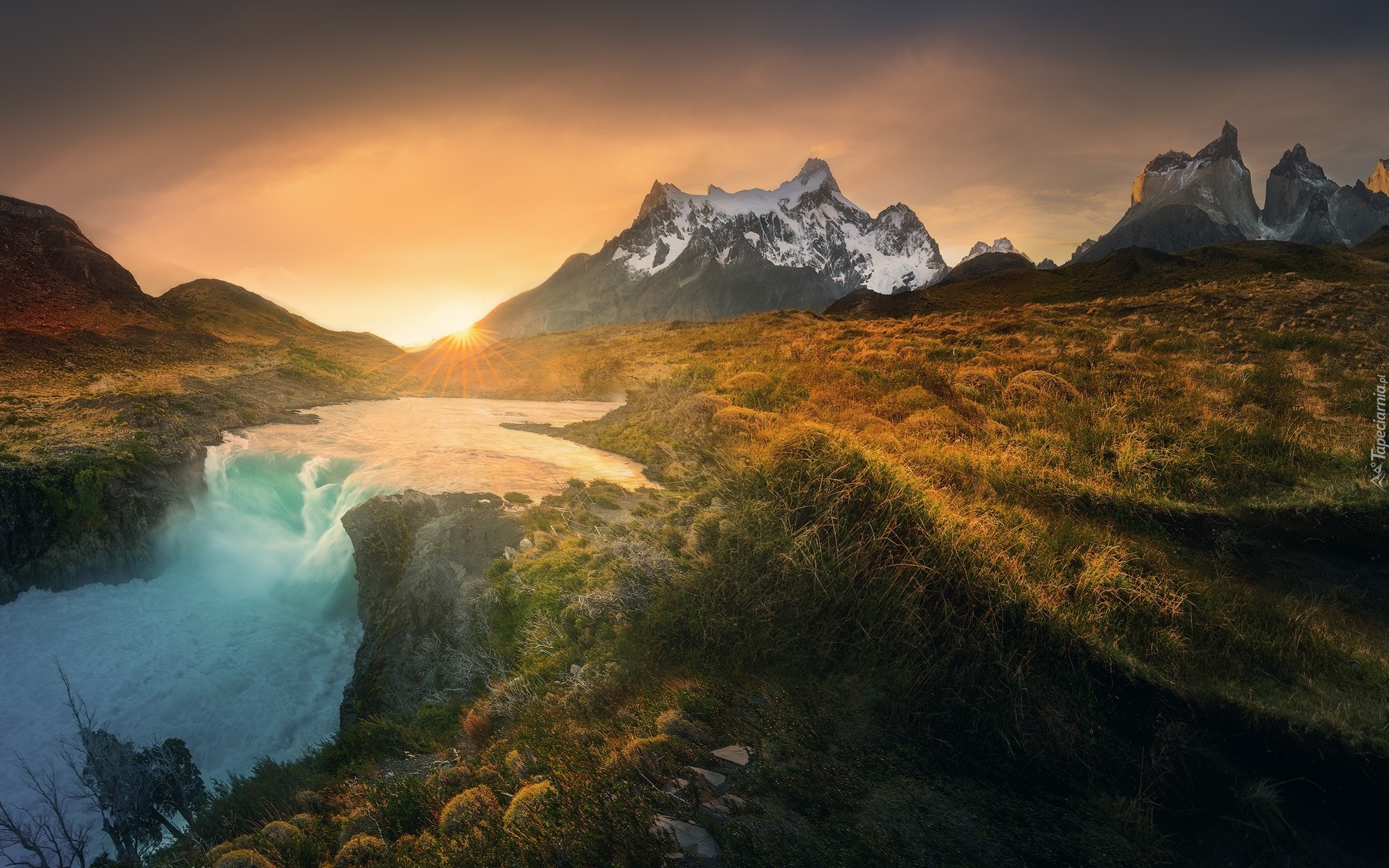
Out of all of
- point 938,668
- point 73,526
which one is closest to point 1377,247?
point 938,668

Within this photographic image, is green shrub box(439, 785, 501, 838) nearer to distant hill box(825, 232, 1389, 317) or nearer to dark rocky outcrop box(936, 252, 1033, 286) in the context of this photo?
distant hill box(825, 232, 1389, 317)

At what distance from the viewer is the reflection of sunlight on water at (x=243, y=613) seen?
12.1 m

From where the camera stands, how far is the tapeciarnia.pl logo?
23.1ft

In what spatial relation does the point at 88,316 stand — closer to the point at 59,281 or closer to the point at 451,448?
the point at 59,281

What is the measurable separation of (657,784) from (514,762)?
1534 mm

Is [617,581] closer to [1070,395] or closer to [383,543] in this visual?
[383,543]

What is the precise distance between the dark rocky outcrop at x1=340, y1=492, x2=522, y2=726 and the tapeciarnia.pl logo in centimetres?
1199

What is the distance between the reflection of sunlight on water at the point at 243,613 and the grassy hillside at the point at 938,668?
651cm

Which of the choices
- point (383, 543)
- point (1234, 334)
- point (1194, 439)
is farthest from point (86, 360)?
point (1234, 334)

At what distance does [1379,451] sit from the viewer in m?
7.66

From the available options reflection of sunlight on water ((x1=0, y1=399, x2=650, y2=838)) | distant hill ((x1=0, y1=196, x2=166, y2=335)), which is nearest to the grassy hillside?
reflection of sunlight on water ((x1=0, y1=399, x2=650, y2=838))

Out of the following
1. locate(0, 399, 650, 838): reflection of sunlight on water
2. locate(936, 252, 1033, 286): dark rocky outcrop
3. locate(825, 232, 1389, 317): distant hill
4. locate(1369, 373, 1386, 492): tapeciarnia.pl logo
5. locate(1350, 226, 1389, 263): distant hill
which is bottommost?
locate(0, 399, 650, 838): reflection of sunlight on water

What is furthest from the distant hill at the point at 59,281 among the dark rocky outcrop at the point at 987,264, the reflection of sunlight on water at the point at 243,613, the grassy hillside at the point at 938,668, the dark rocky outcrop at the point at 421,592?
the dark rocky outcrop at the point at 987,264

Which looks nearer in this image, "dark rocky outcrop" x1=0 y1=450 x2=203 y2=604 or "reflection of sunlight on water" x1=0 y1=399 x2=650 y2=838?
"reflection of sunlight on water" x1=0 y1=399 x2=650 y2=838
